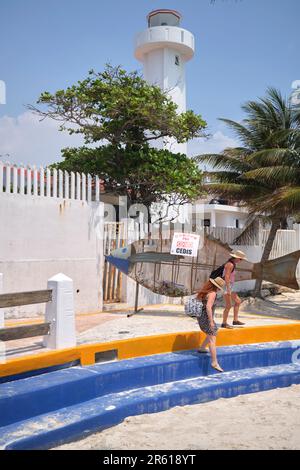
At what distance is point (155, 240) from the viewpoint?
11.6m

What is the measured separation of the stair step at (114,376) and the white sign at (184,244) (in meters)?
3.43

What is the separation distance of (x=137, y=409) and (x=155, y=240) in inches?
235

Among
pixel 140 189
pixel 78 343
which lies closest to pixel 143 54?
pixel 140 189

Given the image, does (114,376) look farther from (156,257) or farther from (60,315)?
(156,257)

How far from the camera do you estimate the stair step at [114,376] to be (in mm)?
5449

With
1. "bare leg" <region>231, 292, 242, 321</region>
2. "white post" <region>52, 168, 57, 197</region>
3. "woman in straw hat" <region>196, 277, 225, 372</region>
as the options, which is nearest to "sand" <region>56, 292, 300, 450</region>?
"woman in straw hat" <region>196, 277, 225, 372</region>

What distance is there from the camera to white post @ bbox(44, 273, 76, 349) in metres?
6.95

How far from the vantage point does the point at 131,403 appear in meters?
6.04

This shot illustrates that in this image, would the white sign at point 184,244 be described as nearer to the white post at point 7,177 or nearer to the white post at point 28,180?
the white post at point 28,180

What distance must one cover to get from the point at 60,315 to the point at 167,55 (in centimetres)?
2046

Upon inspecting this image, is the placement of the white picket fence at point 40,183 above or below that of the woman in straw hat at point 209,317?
above

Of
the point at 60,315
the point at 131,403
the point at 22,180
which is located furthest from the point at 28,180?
the point at 131,403

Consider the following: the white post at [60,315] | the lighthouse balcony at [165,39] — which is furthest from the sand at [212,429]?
the lighthouse balcony at [165,39]
